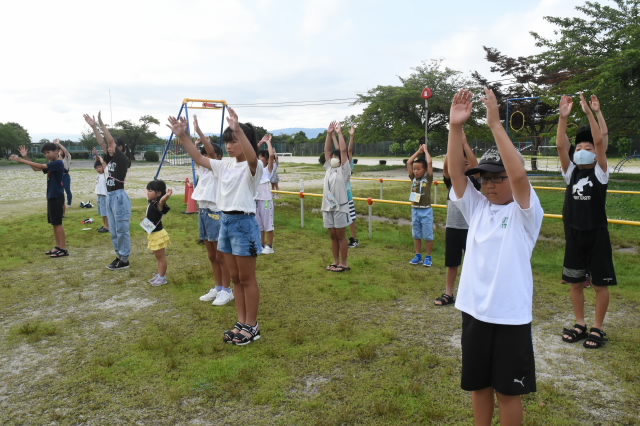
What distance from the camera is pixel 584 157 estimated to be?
4336 mm

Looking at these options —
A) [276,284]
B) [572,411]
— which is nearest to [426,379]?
[572,411]

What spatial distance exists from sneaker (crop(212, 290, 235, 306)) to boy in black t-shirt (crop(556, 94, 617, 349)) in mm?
3720

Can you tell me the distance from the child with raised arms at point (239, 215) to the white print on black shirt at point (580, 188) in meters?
2.95

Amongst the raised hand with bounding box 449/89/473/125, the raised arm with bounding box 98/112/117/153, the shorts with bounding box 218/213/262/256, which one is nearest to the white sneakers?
the shorts with bounding box 218/213/262/256

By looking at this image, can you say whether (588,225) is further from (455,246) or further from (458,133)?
(458,133)

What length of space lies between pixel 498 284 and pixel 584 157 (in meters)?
2.48

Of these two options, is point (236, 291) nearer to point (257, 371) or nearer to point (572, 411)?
point (257, 371)

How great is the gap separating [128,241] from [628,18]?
2254 centimetres

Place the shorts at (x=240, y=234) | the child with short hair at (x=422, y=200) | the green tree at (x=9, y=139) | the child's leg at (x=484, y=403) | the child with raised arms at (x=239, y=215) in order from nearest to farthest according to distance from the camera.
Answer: the child's leg at (x=484, y=403), the child with raised arms at (x=239, y=215), the shorts at (x=240, y=234), the child with short hair at (x=422, y=200), the green tree at (x=9, y=139)

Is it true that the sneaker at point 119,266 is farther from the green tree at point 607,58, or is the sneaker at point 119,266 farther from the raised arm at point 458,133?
the green tree at point 607,58

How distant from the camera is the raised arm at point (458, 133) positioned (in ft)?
8.37

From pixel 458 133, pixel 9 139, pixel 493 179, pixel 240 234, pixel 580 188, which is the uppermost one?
pixel 9 139

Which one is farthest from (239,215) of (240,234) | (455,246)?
(455,246)

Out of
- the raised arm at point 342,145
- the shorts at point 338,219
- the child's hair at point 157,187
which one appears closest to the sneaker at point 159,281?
the child's hair at point 157,187
